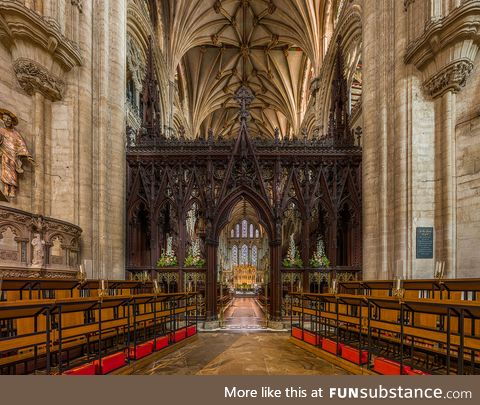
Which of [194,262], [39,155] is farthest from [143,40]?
[194,262]

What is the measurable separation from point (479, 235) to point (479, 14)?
5.15 m

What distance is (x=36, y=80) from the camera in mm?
9000

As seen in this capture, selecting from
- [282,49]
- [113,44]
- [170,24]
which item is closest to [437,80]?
[113,44]

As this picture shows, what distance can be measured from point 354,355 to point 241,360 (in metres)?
2.16

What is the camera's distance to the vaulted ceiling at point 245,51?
23.2m

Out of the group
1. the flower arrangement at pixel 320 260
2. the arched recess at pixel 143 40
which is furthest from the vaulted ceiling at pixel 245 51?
the flower arrangement at pixel 320 260

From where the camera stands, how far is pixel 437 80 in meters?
9.27

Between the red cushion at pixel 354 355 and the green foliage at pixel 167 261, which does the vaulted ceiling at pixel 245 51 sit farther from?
the red cushion at pixel 354 355

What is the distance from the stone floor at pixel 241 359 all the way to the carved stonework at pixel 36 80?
7646 mm

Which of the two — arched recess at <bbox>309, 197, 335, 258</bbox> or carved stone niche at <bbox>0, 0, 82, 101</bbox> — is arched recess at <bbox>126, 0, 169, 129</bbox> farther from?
arched recess at <bbox>309, 197, 335, 258</bbox>

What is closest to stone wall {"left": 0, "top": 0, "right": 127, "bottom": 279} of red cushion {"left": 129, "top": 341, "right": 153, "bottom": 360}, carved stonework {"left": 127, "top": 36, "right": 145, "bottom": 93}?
carved stonework {"left": 127, "top": 36, "right": 145, "bottom": 93}

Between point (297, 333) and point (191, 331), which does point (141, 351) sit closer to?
point (191, 331)

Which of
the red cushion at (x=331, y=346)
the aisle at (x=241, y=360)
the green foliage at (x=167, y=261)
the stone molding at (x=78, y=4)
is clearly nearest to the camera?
the aisle at (x=241, y=360)

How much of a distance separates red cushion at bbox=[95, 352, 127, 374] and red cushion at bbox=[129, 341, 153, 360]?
1.20 feet
